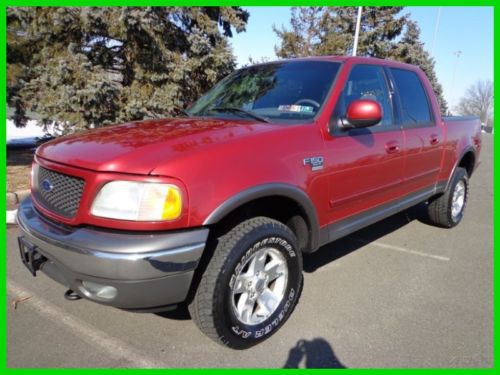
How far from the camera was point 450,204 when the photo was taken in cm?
488

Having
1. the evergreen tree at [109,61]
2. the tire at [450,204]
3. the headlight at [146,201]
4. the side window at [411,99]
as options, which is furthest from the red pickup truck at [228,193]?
the evergreen tree at [109,61]

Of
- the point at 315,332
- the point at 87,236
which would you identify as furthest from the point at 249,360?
the point at 87,236

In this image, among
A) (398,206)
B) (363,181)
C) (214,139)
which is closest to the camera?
(214,139)

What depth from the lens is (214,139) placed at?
235 centimetres

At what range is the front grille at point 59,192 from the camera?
222 centimetres

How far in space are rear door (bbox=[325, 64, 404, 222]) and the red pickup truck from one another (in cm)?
1

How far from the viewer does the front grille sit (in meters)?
2.22

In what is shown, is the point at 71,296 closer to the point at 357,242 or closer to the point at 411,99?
the point at 357,242

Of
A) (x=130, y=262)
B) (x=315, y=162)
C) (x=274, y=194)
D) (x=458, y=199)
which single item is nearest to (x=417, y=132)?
(x=315, y=162)

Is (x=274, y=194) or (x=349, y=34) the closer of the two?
(x=274, y=194)

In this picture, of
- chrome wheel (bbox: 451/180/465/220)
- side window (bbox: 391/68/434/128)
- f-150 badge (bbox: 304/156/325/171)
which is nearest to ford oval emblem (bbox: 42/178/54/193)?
f-150 badge (bbox: 304/156/325/171)

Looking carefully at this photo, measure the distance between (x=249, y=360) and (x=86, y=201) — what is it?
4.63 ft

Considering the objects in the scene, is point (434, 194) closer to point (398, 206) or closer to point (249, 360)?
point (398, 206)

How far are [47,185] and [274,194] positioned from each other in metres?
1.47
